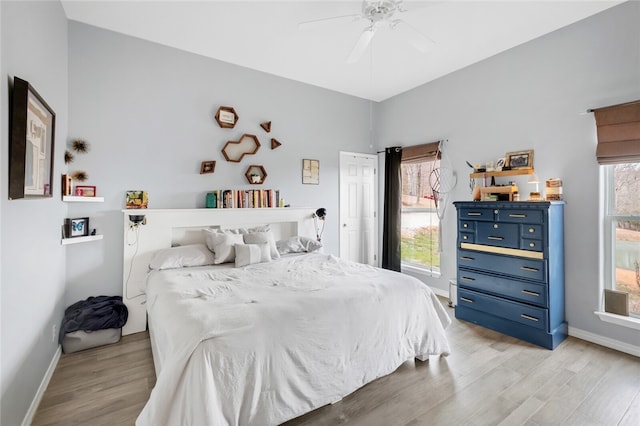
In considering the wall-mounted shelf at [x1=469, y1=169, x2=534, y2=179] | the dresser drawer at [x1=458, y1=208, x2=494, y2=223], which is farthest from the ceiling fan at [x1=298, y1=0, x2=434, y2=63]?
the dresser drawer at [x1=458, y1=208, x2=494, y2=223]

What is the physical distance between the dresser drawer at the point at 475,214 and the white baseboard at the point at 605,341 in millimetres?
1307

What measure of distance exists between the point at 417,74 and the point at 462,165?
1.35m

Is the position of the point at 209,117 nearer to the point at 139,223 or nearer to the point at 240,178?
the point at 240,178

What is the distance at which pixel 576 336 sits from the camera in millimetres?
2842

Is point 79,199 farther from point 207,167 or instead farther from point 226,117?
point 226,117

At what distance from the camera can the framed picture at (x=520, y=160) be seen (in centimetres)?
313

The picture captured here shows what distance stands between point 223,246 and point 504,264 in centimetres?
283

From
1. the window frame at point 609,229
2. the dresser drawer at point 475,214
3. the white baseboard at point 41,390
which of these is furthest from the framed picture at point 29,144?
the window frame at point 609,229

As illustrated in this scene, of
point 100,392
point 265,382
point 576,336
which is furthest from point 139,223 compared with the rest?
point 576,336

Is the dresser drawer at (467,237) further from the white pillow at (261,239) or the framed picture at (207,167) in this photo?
the framed picture at (207,167)

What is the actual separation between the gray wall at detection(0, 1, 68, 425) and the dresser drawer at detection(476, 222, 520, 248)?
3.66 m

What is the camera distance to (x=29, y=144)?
1698 millimetres

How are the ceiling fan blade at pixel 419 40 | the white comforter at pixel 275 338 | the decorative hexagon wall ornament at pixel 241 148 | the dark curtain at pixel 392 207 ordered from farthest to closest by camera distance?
the dark curtain at pixel 392 207, the decorative hexagon wall ornament at pixel 241 148, the ceiling fan blade at pixel 419 40, the white comforter at pixel 275 338

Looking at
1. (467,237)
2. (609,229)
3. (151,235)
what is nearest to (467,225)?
(467,237)
